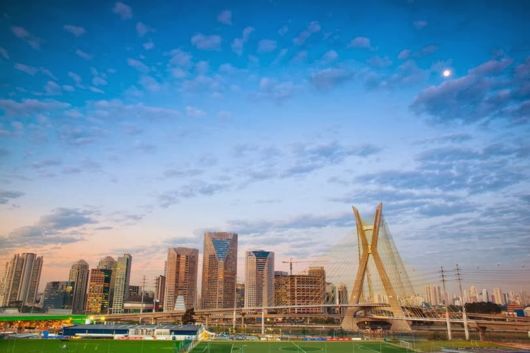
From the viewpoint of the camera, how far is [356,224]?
269 feet

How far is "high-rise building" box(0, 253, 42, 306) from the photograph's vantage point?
149 metres

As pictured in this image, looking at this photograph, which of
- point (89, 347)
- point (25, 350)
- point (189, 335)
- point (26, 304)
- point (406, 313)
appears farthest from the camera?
point (26, 304)

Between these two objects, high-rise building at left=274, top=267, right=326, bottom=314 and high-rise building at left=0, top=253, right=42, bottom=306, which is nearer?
high-rise building at left=0, top=253, right=42, bottom=306

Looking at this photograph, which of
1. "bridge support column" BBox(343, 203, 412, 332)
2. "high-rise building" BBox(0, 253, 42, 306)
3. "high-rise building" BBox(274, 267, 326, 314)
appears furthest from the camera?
"high-rise building" BBox(274, 267, 326, 314)

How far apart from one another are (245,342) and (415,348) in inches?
849

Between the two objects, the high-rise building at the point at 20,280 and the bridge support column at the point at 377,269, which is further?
the high-rise building at the point at 20,280

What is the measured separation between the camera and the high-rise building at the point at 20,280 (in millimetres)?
148625

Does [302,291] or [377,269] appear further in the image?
[302,291]

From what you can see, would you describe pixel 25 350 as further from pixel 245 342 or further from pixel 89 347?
pixel 245 342

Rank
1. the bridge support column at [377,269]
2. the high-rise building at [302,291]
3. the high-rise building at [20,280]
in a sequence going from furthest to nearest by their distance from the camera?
1. the high-rise building at [302,291]
2. the high-rise building at [20,280]
3. the bridge support column at [377,269]

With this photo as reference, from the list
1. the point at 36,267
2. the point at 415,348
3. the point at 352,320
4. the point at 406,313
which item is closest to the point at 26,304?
the point at 36,267

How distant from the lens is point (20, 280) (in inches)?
6147

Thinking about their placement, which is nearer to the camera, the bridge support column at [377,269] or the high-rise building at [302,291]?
the bridge support column at [377,269]

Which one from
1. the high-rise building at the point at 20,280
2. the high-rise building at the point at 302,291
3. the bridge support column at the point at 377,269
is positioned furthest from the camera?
the high-rise building at the point at 302,291
